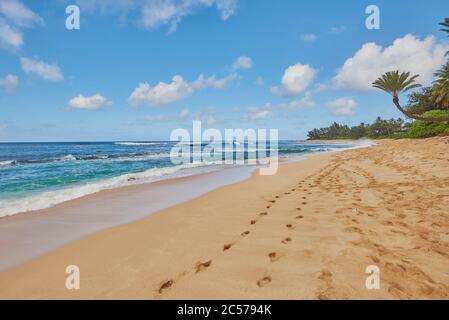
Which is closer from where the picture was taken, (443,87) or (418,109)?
(443,87)

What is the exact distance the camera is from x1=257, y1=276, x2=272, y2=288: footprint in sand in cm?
314

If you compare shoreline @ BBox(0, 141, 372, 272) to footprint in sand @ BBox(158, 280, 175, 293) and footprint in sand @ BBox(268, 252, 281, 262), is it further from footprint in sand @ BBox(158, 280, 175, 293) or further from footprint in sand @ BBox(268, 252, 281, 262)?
footprint in sand @ BBox(268, 252, 281, 262)

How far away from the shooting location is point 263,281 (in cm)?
322

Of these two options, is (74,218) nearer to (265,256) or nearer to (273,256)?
(265,256)

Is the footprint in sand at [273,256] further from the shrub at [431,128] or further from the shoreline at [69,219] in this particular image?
the shrub at [431,128]

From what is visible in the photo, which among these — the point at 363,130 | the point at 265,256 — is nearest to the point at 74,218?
the point at 265,256

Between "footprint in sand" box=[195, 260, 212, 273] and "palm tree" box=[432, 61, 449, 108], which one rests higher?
"palm tree" box=[432, 61, 449, 108]

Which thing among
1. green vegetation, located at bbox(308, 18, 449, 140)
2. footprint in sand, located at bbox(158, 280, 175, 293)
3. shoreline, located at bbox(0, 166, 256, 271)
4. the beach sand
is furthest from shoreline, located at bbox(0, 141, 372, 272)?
green vegetation, located at bbox(308, 18, 449, 140)

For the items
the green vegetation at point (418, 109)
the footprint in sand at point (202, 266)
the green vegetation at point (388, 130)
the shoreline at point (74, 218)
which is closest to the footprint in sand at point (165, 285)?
the footprint in sand at point (202, 266)

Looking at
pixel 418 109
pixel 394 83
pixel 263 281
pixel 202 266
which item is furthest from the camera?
pixel 418 109

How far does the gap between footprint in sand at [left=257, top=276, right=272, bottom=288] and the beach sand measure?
0.01 metres

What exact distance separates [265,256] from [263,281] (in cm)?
71

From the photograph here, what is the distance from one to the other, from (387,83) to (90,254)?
960 inches
